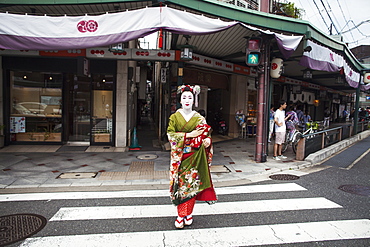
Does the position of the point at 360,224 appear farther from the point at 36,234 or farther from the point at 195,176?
the point at 36,234

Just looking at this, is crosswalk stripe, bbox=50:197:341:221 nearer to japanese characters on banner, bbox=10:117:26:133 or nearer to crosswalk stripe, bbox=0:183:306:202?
crosswalk stripe, bbox=0:183:306:202

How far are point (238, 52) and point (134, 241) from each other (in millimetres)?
9086

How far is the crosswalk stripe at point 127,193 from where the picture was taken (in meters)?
5.11

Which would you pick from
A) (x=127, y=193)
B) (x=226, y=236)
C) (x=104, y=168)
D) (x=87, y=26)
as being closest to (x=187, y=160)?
(x=226, y=236)

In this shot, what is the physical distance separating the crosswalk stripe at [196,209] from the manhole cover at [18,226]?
0.84ft

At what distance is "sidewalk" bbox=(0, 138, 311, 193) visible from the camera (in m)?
6.16

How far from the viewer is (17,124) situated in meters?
10.3

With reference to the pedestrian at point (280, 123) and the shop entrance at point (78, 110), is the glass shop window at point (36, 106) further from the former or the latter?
the pedestrian at point (280, 123)

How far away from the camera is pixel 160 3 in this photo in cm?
640

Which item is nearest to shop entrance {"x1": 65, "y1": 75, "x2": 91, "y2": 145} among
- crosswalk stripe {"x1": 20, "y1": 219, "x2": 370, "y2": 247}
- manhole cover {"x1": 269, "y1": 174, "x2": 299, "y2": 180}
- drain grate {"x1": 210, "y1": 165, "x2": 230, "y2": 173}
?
drain grate {"x1": 210, "y1": 165, "x2": 230, "y2": 173}

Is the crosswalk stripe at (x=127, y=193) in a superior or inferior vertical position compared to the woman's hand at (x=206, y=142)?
inferior

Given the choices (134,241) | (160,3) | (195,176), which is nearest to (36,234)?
(134,241)

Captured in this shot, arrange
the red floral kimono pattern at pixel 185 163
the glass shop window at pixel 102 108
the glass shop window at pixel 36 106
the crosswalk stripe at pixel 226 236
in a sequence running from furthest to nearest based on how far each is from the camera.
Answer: the glass shop window at pixel 102 108, the glass shop window at pixel 36 106, the red floral kimono pattern at pixel 185 163, the crosswalk stripe at pixel 226 236

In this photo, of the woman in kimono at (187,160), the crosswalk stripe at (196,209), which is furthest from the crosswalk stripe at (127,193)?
the woman in kimono at (187,160)
